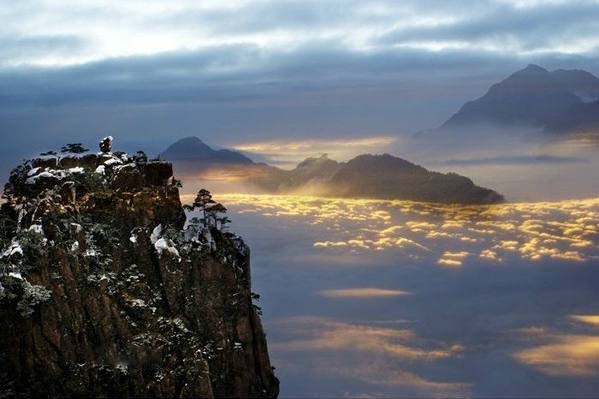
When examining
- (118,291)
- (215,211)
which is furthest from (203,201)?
(118,291)

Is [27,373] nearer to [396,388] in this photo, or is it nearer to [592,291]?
[396,388]

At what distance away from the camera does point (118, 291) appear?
56406mm

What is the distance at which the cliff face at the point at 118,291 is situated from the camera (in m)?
53.9

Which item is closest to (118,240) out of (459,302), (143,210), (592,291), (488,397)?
(143,210)

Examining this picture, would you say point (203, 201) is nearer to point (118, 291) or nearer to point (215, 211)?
point (215, 211)

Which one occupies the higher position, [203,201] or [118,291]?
[203,201]

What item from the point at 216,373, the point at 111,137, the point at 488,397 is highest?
the point at 111,137

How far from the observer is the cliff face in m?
53.9

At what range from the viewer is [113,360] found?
54.3m

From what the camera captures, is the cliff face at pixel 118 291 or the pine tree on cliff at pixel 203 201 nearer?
the cliff face at pixel 118 291

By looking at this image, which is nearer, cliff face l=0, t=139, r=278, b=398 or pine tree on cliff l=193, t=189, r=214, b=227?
cliff face l=0, t=139, r=278, b=398

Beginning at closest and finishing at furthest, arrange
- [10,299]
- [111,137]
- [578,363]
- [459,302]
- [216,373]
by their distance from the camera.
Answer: [10,299] → [216,373] → [111,137] → [578,363] → [459,302]

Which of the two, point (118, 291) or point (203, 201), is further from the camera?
point (203, 201)

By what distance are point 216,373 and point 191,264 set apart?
9856 mm
